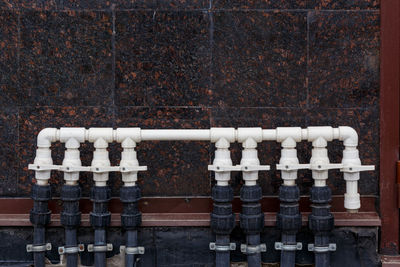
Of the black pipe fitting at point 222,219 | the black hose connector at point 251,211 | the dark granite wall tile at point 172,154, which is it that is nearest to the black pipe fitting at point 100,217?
the dark granite wall tile at point 172,154

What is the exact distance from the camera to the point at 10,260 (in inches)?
185

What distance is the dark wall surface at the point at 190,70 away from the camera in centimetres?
470

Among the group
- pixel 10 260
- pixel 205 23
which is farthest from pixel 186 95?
pixel 10 260

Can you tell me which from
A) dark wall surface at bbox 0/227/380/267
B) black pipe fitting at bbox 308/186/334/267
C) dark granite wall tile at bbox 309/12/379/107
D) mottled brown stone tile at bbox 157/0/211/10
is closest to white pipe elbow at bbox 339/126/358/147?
dark granite wall tile at bbox 309/12/379/107

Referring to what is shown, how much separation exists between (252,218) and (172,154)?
110cm

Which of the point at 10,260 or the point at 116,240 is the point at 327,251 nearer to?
the point at 116,240

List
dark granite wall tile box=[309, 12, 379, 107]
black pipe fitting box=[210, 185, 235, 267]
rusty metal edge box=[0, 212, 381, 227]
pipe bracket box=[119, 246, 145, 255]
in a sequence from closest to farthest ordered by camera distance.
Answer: black pipe fitting box=[210, 185, 235, 267]
pipe bracket box=[119, 246, 145, 255]
rusty metal edge box=[0, 212, 381, 227]
dark granite wall tile box=[309, 12, 379, 107]

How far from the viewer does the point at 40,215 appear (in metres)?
4.46

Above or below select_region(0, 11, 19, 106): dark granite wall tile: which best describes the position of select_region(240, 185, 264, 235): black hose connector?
below

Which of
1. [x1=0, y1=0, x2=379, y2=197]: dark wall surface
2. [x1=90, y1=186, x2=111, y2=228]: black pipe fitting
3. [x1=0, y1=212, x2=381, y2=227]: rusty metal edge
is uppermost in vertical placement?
[x1=0, y1=0, x2=379, y2=197]: dark wall surface

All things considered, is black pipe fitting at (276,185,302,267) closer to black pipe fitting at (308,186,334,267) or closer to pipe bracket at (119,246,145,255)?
black pipe fitting at (308,186,334,267)

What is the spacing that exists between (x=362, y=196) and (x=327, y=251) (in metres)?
0.75

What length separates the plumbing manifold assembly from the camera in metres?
4.39

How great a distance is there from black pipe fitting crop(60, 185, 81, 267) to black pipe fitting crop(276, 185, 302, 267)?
81.6 inches
